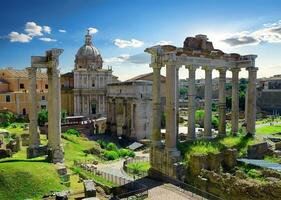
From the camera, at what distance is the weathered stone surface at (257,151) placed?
2416 centimetres

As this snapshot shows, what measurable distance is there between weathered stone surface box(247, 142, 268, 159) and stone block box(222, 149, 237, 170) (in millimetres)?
3131

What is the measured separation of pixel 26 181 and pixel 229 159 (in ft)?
40.7

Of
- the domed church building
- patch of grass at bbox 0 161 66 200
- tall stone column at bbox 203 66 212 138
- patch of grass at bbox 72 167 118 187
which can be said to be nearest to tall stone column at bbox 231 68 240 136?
tall stone column at bbox 203 66 212 138

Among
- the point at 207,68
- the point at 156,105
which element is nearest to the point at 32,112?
the point at 156,105

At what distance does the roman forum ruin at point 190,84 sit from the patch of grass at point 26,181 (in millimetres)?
6559

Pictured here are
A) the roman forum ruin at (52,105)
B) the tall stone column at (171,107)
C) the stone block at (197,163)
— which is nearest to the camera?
the stone block at (197,163)

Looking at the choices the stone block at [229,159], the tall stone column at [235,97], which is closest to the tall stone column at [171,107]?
the stone block at [229,159]

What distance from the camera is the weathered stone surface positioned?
79.3 ft

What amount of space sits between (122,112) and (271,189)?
4040 cm

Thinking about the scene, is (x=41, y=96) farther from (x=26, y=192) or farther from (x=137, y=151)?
(x=26, y=192)

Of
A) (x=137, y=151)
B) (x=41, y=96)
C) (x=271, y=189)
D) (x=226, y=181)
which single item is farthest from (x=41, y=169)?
(x=41, y=96)

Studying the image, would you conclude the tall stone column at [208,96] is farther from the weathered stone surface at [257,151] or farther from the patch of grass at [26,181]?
the patch of grass at [26,181]

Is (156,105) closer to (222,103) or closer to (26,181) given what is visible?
(222,103)

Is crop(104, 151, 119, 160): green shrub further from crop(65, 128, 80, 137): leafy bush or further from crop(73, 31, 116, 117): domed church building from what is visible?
crop(73, 31, 116, 117): domed church building
